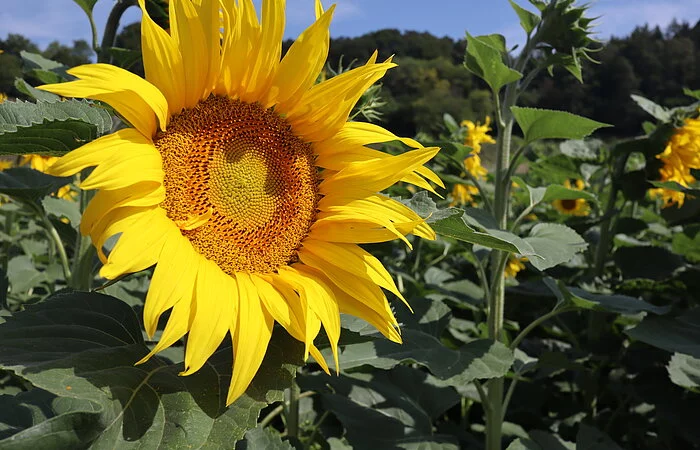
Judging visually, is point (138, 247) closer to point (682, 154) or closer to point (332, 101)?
point (332, 101)

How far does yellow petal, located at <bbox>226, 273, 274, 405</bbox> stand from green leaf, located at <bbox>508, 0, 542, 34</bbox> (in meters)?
1.41

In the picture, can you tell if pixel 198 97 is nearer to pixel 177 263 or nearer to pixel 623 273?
pixel 177 263

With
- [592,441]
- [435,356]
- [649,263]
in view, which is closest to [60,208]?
[435,356]

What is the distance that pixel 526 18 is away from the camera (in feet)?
6.56

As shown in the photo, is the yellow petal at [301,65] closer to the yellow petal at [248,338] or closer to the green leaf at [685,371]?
the yellow petal at [248,338]

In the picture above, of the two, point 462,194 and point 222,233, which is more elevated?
point 222,233

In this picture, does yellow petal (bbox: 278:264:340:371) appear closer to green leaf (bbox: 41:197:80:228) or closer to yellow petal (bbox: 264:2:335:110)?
yellow petal (bbox: 264:2:335:110)

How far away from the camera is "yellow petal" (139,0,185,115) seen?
3.15 feet

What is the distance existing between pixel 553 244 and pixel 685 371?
2.11 feet

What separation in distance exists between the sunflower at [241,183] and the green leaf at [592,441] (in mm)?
1132

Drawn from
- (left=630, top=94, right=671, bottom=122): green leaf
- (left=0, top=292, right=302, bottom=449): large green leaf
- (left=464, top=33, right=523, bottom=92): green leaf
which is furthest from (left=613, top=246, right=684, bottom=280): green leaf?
(left=0, top=292, right=302, bottom=449): large green leaf

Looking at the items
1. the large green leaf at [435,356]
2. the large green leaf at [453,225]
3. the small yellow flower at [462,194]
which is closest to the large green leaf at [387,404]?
the large green leaf at [435,356]

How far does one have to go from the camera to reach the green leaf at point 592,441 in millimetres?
1910

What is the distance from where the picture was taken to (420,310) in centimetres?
196
